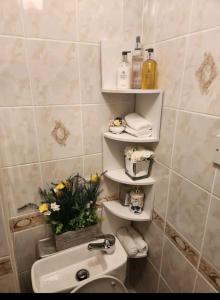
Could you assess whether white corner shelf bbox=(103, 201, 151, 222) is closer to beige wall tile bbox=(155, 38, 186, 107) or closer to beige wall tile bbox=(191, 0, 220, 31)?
beige wall tile bbox=(155, 38, 186, 107)

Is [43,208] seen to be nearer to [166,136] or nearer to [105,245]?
[105,245]

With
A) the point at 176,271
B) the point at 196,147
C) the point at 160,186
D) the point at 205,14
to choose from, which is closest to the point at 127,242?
the point at 176,271

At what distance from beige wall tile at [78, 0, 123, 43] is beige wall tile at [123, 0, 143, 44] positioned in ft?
0.10

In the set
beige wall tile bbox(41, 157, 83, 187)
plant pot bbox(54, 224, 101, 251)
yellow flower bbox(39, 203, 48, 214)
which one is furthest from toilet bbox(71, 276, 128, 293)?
beige wall tile bbox(41, 157, 83, 187)

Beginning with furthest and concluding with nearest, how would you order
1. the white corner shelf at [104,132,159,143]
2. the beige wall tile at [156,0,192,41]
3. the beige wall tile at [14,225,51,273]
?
the beige wall tile at [14,225,51,273], the white corner shelf at [104,132,159,143], the beige wall tile at [156,0,192,41]

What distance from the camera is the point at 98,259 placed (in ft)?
3.69

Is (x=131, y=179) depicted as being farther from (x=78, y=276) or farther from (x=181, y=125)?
(x=78, y=276)

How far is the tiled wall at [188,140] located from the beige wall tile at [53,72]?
1.31ft

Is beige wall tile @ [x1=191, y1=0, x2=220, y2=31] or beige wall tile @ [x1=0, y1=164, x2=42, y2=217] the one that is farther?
beige wall tile @ [x1=0, y1=164, x2=42, y2=217]

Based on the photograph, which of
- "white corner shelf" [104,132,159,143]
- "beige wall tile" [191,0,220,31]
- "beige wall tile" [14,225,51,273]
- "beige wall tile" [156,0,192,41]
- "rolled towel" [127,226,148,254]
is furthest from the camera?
"rolled towel" [127,226,148,254]

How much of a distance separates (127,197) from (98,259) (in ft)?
1.23

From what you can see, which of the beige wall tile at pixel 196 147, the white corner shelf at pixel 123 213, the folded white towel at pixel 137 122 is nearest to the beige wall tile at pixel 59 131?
the folded white towel at pixel 137 122

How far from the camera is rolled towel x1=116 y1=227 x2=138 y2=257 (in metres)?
1.20
